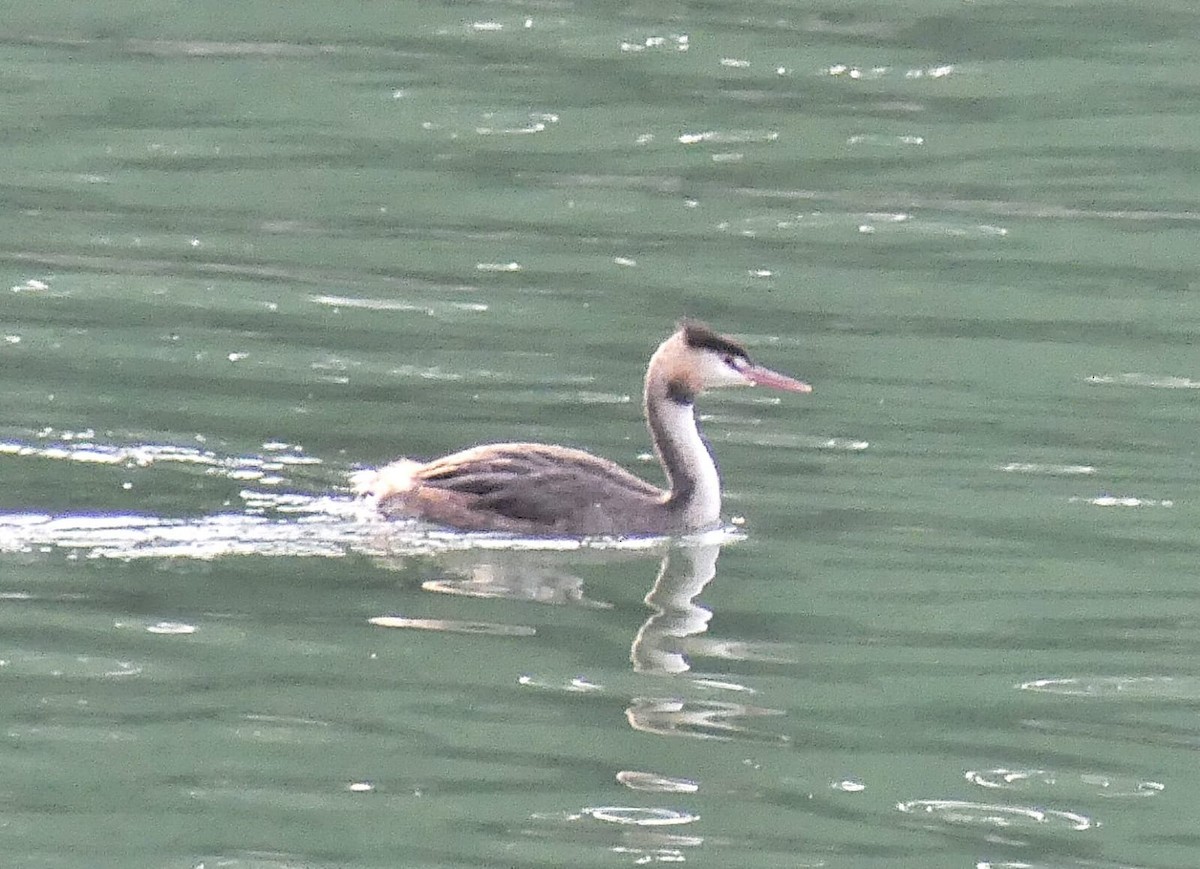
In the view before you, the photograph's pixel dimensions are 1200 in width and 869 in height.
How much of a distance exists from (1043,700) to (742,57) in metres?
11.2

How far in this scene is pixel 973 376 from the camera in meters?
13.1

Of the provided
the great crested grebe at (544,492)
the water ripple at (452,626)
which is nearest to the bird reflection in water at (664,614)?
the great crested grebe at (544,492)

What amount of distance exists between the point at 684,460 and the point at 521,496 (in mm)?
656

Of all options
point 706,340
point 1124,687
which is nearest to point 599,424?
point 706,340

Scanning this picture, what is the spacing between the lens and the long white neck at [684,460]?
427 inches

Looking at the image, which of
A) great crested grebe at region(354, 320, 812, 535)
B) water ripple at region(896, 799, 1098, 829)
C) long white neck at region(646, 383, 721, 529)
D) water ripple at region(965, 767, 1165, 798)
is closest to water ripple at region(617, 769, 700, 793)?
water ripple at region(896, 799, 1098, 829)

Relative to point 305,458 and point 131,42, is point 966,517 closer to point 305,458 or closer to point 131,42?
point 305,458

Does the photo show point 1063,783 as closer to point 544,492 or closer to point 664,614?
point 664,614

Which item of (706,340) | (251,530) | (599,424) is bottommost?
(251,530)

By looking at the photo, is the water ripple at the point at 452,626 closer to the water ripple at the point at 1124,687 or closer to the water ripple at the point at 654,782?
the water ripple at the point at 654,782

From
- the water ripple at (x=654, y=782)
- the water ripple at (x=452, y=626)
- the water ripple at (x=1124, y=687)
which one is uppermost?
the water ripple at (x=452, y=626)

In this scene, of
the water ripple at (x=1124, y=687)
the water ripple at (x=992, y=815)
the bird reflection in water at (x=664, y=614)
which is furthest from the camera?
the water ripple at (x=1124, y=687)

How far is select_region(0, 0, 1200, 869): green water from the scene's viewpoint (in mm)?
7898

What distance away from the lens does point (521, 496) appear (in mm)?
10672
